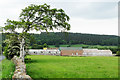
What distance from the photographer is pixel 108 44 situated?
7239 inches

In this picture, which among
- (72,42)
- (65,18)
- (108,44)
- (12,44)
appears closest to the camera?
(65,18)

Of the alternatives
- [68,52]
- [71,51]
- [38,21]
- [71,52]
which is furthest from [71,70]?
[71,51]

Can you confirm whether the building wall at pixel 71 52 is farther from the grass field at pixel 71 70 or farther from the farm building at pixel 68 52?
the grass field at pixel 71 70

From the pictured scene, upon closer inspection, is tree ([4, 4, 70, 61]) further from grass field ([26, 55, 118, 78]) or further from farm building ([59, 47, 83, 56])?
farm building ([59, 47, 83, 56])

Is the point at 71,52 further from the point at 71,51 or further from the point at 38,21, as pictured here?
the point at 38,21

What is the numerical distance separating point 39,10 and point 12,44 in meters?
13.1

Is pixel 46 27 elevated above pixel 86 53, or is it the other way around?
pixel 46 27

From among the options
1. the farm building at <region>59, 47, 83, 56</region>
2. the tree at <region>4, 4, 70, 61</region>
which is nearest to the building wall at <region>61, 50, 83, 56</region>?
the farm building at <region>59, 47, 83, 56</region>

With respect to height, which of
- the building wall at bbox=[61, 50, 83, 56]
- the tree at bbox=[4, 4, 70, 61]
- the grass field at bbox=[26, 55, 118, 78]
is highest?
the tree at bbox=[4, 4, 70, 61]

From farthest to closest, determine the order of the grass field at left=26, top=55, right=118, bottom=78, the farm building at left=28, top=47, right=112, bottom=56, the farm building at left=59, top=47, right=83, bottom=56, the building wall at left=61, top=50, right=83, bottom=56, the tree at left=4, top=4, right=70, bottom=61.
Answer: the farm building at left=28, top=47, right=112, bottom=56, the farm building at left=59, top=47, right=83, bottom=56, the building wall at left=61, top=50, right=83, bottom=56, the tree at left=4, top=4, right=70, bottom=61, the grass field at left=26, top=55, right=118, bottom=78

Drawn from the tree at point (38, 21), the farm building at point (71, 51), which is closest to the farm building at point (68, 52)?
the farm building at point (71, 51)

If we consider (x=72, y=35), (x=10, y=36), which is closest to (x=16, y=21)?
(x=10, y=36)

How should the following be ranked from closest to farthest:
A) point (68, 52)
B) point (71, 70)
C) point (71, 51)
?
1. point (71, 70)
2. point (68, 52)
3. point (71, 51)

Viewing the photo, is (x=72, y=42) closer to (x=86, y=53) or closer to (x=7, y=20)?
(x=86, y=53)
